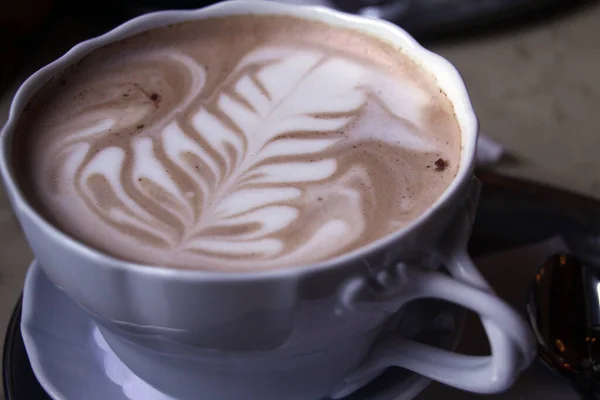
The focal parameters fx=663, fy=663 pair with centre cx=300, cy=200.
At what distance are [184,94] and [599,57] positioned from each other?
884 mm

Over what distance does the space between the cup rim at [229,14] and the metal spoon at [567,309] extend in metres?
0.23

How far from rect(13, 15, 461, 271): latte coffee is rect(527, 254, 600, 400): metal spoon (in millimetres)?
221

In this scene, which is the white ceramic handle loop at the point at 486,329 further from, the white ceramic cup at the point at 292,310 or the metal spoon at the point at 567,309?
the metal spoon at the point at 567,309

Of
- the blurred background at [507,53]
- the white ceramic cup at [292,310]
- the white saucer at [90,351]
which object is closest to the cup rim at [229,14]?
the white ceramic cup at [292,310]

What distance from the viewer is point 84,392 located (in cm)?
54

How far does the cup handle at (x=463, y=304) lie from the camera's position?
1.35 ft

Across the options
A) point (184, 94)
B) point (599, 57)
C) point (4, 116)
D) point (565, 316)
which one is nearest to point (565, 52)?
point (599, 57)

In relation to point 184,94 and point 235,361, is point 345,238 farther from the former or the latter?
point 184,94

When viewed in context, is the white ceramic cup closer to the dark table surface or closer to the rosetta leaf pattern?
the rosetta leaf pattern

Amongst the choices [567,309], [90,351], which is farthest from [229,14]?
[567,309]

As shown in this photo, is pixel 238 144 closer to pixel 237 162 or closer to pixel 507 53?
pixel 237 162

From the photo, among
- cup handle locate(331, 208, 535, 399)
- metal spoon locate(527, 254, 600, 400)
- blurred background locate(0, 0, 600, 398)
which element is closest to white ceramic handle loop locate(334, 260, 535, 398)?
cup handle locate(331, 208, 535, 399)

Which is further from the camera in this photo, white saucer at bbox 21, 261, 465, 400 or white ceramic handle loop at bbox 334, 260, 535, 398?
white saucer at bbox 21, 261, 465, 400

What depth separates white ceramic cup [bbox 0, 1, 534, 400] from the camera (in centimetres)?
39
